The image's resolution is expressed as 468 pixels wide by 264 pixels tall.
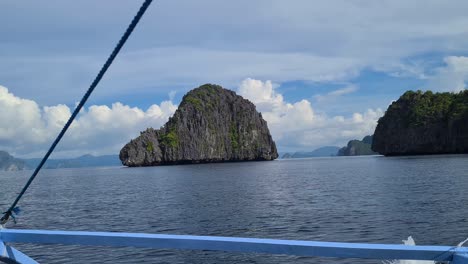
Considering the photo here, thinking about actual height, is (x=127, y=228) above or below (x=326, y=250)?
below

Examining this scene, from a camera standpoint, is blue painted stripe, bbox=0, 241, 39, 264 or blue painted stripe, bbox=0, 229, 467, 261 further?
blue painted stripe, bbox=0, 241, 39, 264

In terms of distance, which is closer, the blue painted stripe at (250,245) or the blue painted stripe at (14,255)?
the blue painted stripe at (250,245)

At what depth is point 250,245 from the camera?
4.19 m

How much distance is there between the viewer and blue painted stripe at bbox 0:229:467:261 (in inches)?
144

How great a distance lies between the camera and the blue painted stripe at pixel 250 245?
12.0 feet

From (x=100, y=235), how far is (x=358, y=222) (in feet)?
87.4

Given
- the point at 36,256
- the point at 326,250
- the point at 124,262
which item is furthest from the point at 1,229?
the point at 36,256

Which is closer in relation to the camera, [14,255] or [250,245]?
[250,245]

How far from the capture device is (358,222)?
28859 mm

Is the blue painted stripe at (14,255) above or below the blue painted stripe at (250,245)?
below

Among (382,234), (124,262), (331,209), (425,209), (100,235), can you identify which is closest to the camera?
(100,235)

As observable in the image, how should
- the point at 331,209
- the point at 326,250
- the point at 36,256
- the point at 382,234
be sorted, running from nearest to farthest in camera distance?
the point at 326,250 < the point at 36,256 < the point at 382,234 < the point at 331,209

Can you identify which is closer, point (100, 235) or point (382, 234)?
point (100, 235)

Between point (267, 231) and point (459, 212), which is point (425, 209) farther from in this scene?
point (267, 231)
